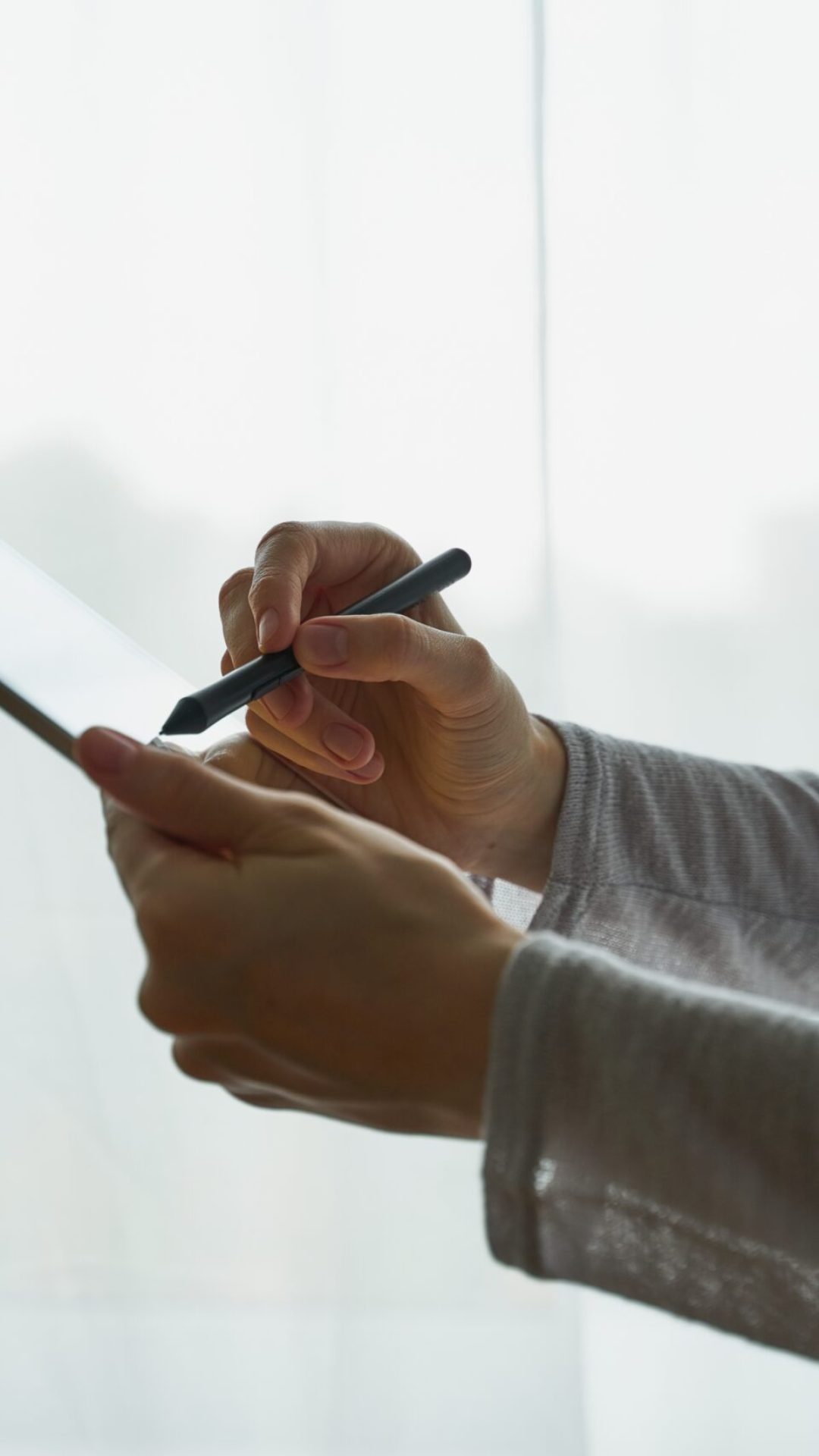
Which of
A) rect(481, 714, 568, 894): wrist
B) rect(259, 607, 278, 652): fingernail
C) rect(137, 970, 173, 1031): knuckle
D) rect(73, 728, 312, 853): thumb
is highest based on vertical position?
rect(73, 728, 312, 853): thumb

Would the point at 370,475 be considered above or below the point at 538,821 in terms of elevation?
above

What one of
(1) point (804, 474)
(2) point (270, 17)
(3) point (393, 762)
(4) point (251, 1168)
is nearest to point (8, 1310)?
(4) point (251, 1168)

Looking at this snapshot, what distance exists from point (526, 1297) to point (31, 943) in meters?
0.52

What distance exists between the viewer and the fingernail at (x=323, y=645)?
1.78ft

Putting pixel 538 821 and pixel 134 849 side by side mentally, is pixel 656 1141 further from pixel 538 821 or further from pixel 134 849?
pixel 538 821

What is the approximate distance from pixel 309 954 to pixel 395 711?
14.6 inches

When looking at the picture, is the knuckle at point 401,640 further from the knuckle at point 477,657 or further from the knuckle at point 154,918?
the knuckle at point 154,918

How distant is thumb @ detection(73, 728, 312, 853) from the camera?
1.20ft

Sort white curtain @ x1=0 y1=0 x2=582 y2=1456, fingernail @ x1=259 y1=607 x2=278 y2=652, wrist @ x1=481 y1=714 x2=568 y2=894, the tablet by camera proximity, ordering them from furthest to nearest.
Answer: white curtain @ x1=0 y1=0 x2=582 y2=1456 < wrist @ x1=481 y1=714 x2=568 y2=894 < fingernail @ x1=259 y1=607 x2=278 y2=652 < the tablet

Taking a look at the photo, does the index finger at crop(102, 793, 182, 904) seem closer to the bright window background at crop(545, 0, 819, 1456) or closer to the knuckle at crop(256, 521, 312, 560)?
the knuckle at crop(256, 521, 312, 560)

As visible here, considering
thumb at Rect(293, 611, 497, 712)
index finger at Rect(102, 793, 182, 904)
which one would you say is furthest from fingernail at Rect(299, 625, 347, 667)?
index finger at Rect(102, 793, 182, 904)

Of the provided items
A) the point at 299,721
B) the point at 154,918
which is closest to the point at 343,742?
the point at 299,721

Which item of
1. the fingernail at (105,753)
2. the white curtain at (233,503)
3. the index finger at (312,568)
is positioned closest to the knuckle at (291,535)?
the index finger at (312,568)

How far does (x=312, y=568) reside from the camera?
0.62 meters
